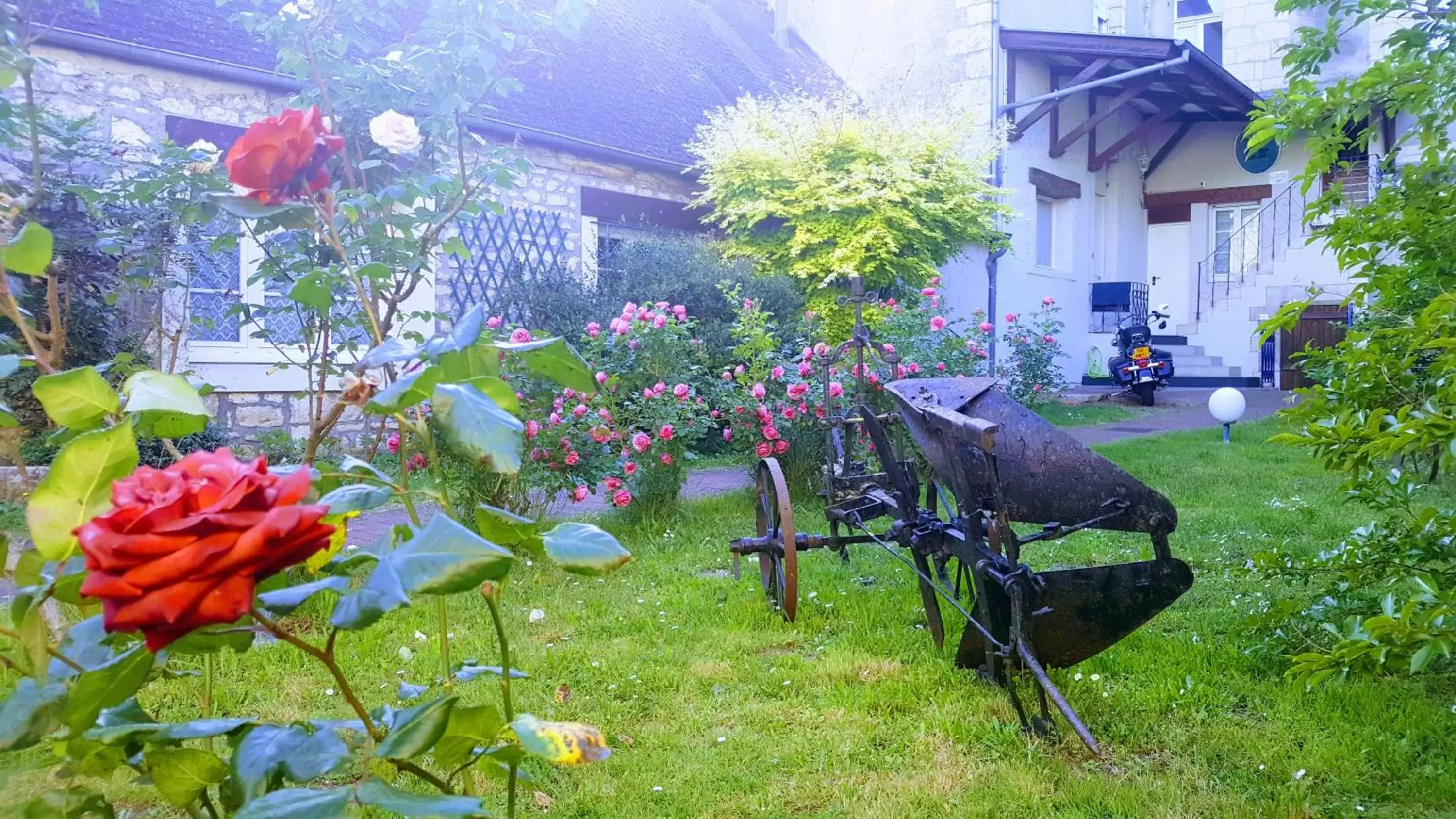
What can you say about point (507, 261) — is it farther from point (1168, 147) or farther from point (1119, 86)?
point (1168, 147)

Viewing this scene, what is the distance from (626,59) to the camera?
12383 mm

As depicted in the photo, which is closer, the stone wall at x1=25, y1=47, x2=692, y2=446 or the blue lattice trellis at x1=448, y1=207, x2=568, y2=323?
the stone wall at x1=25, y1=47, x2=692, y2=446

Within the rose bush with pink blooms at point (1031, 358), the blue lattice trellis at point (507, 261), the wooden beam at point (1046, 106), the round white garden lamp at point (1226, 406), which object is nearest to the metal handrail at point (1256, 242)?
the wooden beam at point (1046, 106)

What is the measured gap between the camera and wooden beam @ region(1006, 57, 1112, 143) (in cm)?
1352

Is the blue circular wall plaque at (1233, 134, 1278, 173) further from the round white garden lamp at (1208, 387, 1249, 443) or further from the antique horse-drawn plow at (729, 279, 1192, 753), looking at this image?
the antique horse-drawn plow at (729, 279, 1192, 753)

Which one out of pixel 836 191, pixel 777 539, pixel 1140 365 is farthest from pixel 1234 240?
pixel 777 539

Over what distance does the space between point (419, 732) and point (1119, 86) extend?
16421 millimetres

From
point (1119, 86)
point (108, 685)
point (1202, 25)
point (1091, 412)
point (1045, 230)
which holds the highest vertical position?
point (1202, 25)

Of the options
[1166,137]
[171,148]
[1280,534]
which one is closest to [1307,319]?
[1166,137]

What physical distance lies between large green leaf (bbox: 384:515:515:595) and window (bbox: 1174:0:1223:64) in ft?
66.4

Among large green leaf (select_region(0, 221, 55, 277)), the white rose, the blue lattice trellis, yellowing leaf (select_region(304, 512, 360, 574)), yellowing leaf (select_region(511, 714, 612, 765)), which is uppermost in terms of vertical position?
the blue lattice trellis

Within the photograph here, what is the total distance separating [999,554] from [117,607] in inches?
96.1

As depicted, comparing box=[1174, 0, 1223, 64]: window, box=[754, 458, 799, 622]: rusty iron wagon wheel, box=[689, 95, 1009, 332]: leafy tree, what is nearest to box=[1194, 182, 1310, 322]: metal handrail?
box=[1174, 0, 1223, 64]: window

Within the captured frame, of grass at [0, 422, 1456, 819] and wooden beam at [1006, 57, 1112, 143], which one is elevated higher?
wooden beam at [1006, 57, 1112, 143]
